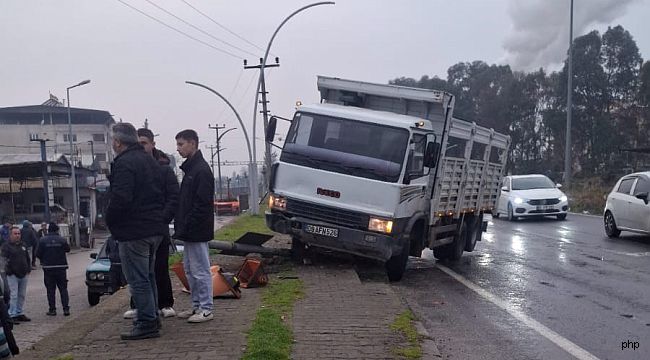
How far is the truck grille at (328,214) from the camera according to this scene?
9469 mm

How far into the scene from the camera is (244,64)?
36312mm

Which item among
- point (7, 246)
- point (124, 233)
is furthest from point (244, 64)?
point (124, 233)

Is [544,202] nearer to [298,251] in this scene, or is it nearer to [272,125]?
A: [298,251]

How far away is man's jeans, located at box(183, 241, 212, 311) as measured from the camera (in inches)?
251

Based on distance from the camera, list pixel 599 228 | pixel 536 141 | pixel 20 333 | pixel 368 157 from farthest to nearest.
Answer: pixel 536 141 → pixel 599 228 → pixel 20 333 → pixel 368 157

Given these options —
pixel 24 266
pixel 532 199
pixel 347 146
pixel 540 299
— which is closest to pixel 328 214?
pixel 347 146

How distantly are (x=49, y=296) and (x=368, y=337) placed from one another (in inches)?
400

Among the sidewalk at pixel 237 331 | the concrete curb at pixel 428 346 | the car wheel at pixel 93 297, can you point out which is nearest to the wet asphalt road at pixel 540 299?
the concrete curb at pixel 428 346

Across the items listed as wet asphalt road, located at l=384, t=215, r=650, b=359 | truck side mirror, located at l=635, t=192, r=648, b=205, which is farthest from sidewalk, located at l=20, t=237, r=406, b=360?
truck side mirror, located at l=635, t=192, r=648, b=205

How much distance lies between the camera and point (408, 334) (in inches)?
239

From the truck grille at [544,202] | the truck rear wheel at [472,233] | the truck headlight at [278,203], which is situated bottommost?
the truck grille at [544,202]

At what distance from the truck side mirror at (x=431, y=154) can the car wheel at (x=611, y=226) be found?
8017mm

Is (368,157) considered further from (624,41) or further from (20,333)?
(624,41)

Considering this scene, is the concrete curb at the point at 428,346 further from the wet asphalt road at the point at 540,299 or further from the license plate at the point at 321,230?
the license plate at the point at 321,230
